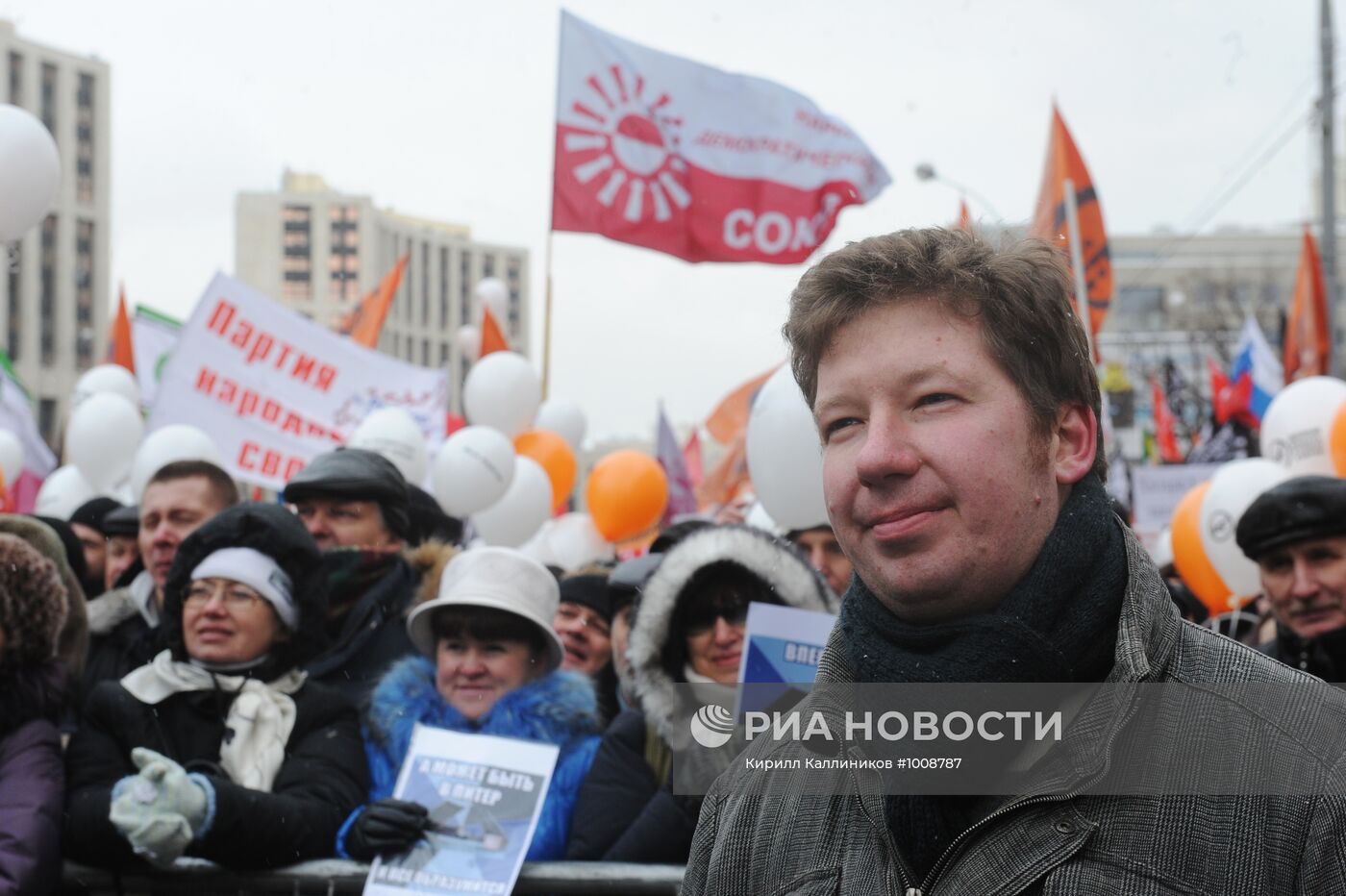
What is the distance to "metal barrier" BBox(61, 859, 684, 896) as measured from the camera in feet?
11.5

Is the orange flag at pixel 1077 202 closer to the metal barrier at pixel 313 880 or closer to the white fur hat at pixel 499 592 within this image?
the white fur hat at pixel 499 592

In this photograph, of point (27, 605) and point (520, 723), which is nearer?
point (27, 605)

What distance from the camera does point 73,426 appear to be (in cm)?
860

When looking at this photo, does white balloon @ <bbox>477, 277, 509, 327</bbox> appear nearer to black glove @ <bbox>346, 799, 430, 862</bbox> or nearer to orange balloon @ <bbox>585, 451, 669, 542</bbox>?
orange balloon @ <bbox>585, 451, 669, 542</bbox>

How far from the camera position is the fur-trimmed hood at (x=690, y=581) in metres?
3.88

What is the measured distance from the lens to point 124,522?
18.6 feet

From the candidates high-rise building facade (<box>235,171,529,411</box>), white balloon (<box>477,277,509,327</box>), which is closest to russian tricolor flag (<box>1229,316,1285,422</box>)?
white balloon (<box>477,277,509,327</box>)

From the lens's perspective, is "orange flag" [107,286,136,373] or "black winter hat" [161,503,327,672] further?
"orange flag" [107,286,136,373]

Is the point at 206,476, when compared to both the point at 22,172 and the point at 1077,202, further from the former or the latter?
the point at 1077,202

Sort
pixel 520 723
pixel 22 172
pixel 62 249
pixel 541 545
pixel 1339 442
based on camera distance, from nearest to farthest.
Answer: pixel 520 723 < pixel 22 172 < pixel 1339 442 < pixel 541 545 < pixel 62 249

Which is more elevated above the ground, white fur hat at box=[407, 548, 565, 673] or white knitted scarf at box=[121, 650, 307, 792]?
white fur hat at box=[407, 548, 565, 673]

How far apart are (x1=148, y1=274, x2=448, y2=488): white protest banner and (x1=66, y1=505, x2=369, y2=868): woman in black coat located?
13.8ft

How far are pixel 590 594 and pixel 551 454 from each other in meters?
5.10

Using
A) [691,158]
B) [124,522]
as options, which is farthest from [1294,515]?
[691,158]
